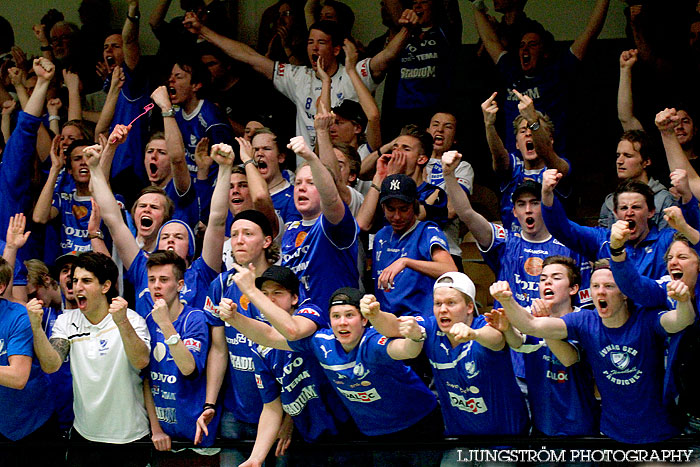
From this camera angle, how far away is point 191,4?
Result: 31.1ft

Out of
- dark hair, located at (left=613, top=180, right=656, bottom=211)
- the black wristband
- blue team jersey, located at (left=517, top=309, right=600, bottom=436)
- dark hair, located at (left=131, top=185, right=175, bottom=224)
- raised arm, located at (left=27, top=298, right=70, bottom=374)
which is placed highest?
dark hair, located at (left=613, top=180, right=656, bottom=211)

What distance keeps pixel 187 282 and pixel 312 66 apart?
279 cm

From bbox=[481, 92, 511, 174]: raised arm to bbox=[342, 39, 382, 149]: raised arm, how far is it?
92 centimetres

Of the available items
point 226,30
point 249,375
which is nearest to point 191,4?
point 226,30

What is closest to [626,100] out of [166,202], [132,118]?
[166,202]

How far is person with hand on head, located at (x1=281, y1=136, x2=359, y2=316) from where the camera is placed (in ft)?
19.6

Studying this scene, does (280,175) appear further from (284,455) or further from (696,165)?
(696,165)

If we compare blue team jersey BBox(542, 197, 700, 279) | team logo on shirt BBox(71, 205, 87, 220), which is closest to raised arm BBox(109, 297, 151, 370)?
team logo on shirt BBox(71, 205, 87, 220)

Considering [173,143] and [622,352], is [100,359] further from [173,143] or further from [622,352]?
[622,352]

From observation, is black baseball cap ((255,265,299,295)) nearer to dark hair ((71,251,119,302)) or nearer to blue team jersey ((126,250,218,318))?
blue team jersey ((126,250,218,318))

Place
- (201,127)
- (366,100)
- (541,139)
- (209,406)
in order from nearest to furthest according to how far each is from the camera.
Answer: (209,406)
(541,139)
(366,100)
(201,127)

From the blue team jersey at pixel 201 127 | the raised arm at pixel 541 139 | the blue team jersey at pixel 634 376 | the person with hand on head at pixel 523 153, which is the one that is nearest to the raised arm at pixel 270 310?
the blue team jersey at pixel 634 376

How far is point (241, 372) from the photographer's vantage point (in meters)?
5.98

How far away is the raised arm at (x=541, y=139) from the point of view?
6980mm
